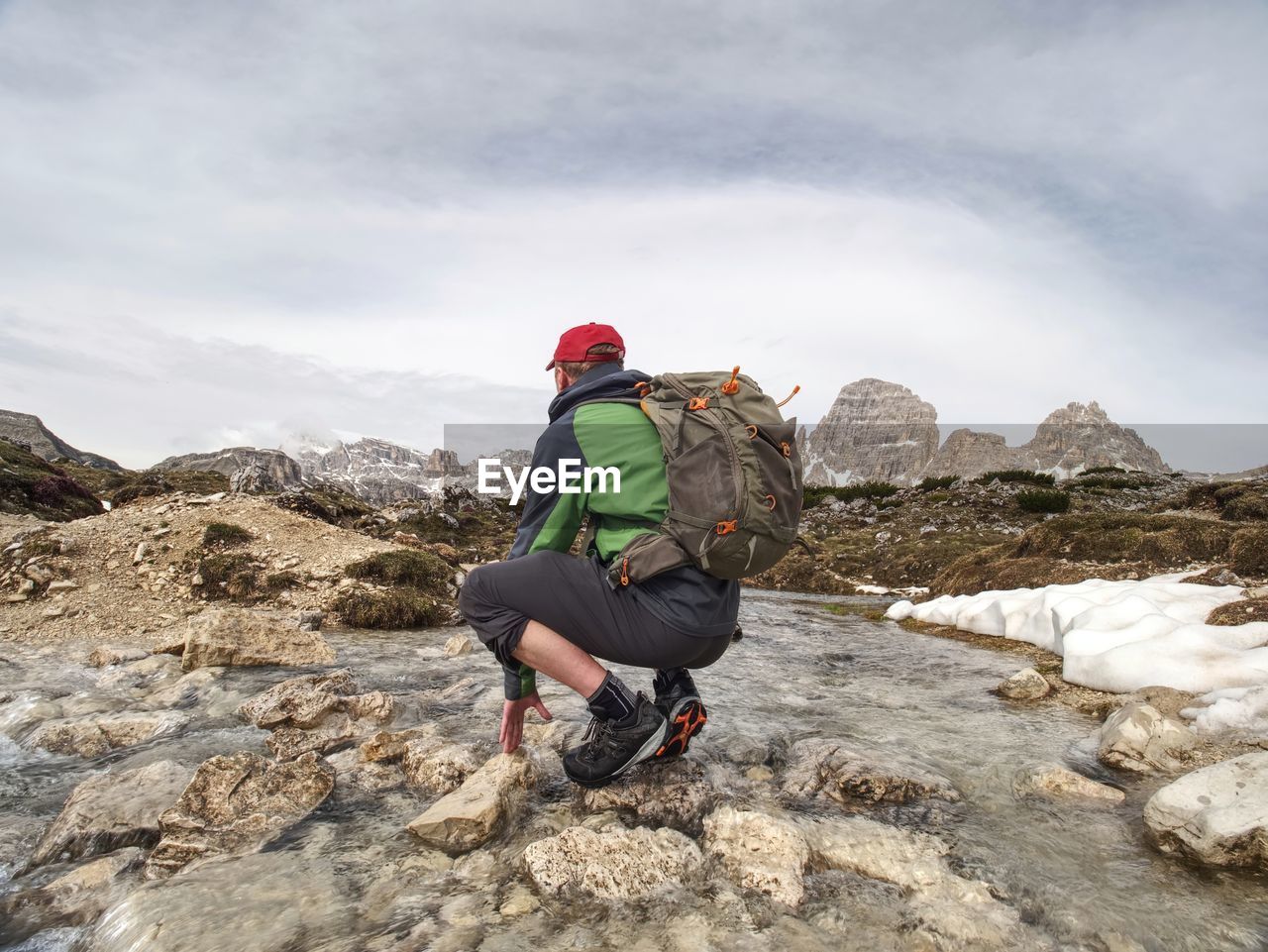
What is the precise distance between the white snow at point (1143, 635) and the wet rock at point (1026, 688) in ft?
1.21

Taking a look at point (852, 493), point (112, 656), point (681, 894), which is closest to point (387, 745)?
point (681, 894)

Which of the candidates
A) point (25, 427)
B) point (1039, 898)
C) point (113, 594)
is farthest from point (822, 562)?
point (25, 427)

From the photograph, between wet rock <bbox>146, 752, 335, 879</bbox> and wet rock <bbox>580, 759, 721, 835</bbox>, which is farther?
wet rock <bbox>580, 759, 721, 835</bbox>

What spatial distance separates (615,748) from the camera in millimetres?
4312

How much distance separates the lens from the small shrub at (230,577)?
11828 millimetres

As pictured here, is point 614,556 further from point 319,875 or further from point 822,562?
point 822,562

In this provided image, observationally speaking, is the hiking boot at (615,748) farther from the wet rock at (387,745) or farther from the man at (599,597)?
the wet rock at (387,745)

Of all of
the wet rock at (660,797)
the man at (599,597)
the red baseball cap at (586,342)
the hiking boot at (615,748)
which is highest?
the red baseball cap at (586,342)

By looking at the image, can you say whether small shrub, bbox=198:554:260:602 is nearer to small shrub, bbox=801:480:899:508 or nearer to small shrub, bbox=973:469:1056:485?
small shrub, bbox=801:480:899:508

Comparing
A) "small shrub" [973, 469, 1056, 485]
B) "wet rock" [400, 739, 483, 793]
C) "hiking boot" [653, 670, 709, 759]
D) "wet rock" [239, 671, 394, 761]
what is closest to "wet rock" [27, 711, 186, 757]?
"wet rock" [239, 671, 394, 761]

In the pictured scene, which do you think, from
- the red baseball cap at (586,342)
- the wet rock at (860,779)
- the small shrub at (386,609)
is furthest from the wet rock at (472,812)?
the small shrub at (386,609)

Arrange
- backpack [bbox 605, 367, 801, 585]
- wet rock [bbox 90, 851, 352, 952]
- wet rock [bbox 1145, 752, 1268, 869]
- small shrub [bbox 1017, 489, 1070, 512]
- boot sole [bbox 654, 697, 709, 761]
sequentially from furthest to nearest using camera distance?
small shrub [bbox 1017, 489, 1070, 512], boot sole [bbox 654, 697, 709, 761], backpack [bbox 605, 367, 801, 585], wet rock [bbox 1145, 752, 1268, 869], wet rock [bbox 90, 851, 352, 952]

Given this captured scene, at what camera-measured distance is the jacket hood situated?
4.52 m

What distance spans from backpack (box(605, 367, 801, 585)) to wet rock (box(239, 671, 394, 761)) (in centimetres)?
326
